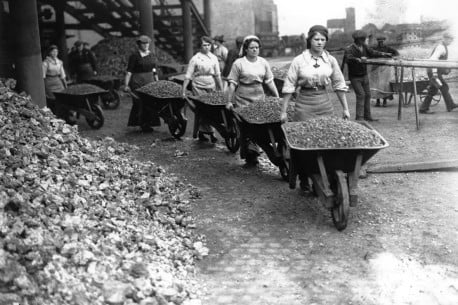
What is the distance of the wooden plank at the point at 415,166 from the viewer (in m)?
7.06

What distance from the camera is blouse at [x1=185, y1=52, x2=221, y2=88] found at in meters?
9.51

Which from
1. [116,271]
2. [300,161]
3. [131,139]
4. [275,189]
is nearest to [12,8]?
[131,139]

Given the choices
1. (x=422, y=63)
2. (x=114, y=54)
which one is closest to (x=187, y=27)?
(x=114, y=54)

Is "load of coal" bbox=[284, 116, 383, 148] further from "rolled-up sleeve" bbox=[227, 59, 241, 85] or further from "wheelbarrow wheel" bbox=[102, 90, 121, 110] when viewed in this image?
"wheelbarrow wheel" bbox=[102, 90, 121, 110]

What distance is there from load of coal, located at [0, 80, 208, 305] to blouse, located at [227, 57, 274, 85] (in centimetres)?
175

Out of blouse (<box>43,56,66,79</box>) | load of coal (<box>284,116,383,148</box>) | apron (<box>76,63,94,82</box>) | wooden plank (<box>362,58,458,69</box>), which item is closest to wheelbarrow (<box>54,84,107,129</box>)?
blouse (<box>43,56,66,79</box>)

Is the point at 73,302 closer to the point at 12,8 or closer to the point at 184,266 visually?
the point at 184,266

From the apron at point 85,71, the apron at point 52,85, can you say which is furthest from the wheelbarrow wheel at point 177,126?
the apron at point 85,71

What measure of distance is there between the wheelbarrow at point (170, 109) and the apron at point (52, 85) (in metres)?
1.99

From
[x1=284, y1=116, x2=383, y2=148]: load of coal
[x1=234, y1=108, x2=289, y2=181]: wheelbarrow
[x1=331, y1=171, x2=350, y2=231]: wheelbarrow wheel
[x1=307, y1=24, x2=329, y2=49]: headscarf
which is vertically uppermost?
[x1=307, y1=24, x2=329, y2=49]: headscarf

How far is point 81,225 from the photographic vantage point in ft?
14.3

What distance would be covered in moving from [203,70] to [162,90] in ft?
2.90

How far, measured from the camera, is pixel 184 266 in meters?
4.48

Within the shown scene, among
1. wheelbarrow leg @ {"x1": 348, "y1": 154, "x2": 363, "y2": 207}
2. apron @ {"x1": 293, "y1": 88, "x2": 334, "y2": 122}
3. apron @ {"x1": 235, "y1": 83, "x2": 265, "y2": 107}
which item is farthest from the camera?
apron @ {"x1": 235, "y1": 83, "x2": 265, "y2": 107}
